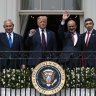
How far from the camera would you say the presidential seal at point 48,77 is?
1050 centimetres

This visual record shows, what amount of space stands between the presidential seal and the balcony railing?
12cm

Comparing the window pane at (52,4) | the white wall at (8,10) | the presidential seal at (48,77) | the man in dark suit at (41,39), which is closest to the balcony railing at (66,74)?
the presidential seal at (48,77)

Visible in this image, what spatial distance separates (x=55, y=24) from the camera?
1338 cm

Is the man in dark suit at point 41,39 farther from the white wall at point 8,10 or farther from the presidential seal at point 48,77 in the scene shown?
the white wall at point 8,10

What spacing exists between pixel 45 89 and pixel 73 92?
58 centimetres

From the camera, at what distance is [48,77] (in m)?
10.5

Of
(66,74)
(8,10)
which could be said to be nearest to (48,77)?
(66,74)

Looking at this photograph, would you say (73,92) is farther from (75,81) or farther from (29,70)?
(29,70)

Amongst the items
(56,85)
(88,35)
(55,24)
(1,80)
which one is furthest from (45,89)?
(55,24)

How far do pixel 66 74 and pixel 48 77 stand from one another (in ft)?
1.22

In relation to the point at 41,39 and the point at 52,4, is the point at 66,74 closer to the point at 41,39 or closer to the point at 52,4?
the point at 41,39

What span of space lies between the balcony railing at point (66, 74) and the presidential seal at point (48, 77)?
115 millimetres

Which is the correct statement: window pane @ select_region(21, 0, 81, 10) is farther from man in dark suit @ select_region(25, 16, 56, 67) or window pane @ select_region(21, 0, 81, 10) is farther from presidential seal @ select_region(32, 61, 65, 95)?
presidential seal @ select_region(32, 61, 65, 95)

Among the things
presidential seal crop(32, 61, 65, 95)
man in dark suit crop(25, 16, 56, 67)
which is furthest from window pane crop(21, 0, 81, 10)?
presidential seal crop(32, 61, 65, 95)
